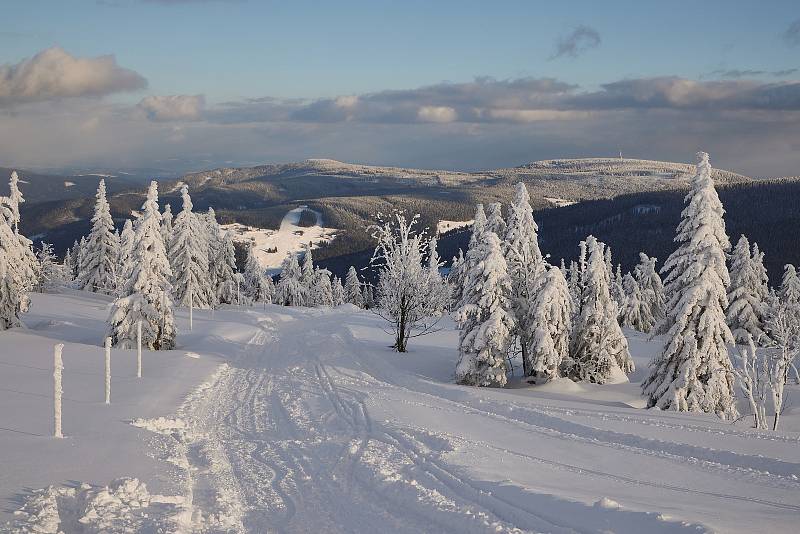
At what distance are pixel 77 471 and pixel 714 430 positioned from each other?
576 inches

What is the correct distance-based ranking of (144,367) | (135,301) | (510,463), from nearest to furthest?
1. (510,463)
2. (144,367)
3. (135,301)

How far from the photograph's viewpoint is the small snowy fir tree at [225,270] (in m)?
62.4

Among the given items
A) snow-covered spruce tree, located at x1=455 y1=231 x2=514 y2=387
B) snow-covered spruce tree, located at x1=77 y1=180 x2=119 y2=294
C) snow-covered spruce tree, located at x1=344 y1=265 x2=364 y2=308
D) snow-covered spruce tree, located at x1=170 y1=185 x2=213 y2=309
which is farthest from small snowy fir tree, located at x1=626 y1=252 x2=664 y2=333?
snow-covered spruce tree, located at x1=77 y1=180 x2=119 y2=294

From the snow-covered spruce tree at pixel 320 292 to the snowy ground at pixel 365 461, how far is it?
66.9 meters

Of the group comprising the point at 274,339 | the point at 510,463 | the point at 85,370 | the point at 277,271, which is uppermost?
the point at 510,463

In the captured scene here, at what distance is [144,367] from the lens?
24.3 m

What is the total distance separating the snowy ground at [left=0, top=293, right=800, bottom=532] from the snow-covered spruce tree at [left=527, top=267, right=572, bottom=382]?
17.8 feet

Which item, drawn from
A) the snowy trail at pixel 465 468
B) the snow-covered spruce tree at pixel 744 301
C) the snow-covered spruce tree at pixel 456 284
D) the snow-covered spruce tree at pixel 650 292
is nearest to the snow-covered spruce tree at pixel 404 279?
the snowy trail at pixel 465 468

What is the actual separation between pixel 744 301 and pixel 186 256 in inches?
1763

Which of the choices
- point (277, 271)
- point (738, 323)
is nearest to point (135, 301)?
point (738, 323)

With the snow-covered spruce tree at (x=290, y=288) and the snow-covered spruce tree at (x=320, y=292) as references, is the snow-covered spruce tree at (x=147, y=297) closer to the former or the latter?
the snow-covered spruce tree at (x=290, y=288)

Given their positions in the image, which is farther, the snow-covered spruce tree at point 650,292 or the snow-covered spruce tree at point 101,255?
the snow-covered spruce tree at point 650,292

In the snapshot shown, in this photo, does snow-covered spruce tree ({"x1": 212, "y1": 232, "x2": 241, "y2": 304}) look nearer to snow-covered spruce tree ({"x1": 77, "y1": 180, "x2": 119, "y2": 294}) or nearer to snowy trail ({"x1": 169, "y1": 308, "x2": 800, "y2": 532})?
snow-covered spruce tree ({"x1": 77, "y1": 180, "x2": 119, "y2": 294})

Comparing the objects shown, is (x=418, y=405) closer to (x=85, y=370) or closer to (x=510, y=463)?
(x=510, y=463)
